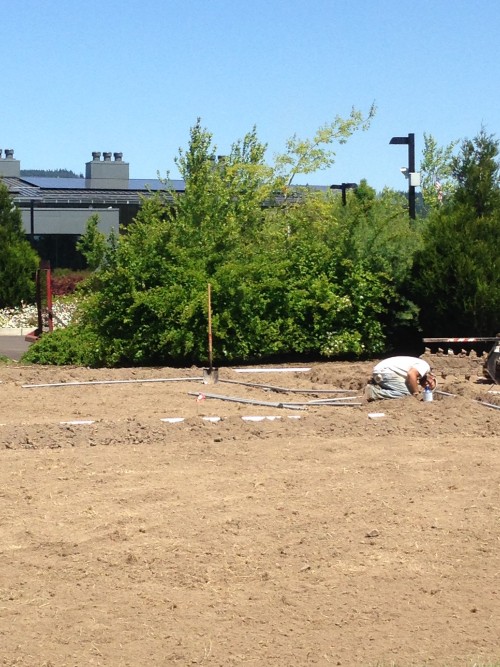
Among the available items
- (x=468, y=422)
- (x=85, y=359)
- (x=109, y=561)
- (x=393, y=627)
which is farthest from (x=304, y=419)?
(x=85, y=359)

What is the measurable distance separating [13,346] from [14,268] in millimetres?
9402

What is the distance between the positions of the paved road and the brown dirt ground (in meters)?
11.7

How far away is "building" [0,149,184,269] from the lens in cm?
5238

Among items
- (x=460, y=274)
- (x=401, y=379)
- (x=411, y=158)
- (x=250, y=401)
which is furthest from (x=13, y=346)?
(x=401, y=379)

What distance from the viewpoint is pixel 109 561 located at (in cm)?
696

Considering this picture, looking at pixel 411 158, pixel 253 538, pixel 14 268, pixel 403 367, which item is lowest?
pixel 253 538

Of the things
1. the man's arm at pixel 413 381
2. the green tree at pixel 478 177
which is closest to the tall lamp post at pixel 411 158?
the green tree at pixel 478 177

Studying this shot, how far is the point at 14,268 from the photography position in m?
35.8

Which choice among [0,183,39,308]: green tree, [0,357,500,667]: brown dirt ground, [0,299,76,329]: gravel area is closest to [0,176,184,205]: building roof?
[0,183,39,308]: green tree

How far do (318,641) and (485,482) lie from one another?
3750 mm

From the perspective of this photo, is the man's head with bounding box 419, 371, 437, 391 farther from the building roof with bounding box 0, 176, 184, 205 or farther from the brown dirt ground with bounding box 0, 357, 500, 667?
the building roof with bounding box 0, 176, 184, 205

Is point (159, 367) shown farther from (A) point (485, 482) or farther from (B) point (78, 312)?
(A) point (485, 482)

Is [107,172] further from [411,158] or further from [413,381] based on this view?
[413,381]

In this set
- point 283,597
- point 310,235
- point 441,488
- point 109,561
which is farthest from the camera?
point 310,235
